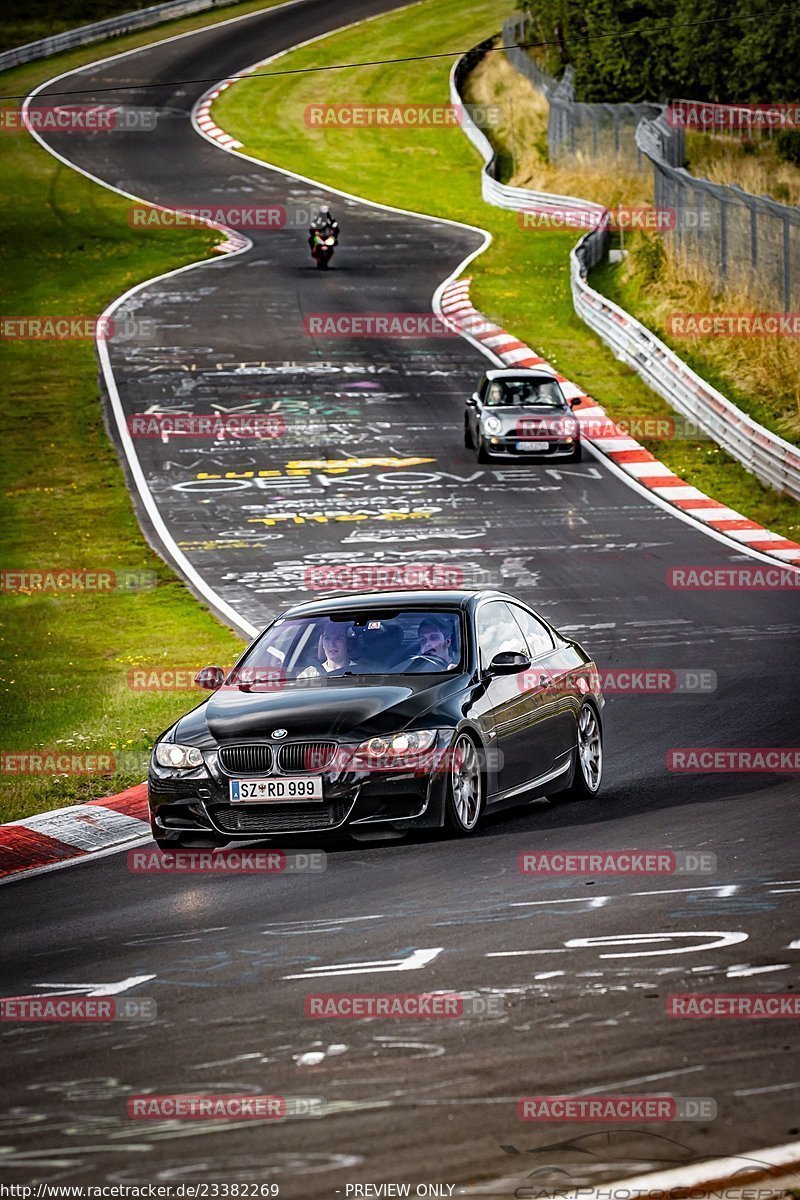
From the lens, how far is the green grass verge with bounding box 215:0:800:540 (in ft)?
99.6

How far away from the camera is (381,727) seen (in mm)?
10719

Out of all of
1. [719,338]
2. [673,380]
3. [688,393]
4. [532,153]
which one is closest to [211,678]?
[688,393]

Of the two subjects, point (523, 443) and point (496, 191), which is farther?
point (496, 191)

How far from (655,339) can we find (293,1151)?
29074 millimetres

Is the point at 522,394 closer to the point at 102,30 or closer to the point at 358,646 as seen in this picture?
the point at 358,646

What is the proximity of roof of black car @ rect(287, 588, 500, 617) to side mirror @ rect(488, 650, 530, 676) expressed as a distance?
63 centimetres

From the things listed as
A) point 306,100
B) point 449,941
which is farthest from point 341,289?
point 449,941

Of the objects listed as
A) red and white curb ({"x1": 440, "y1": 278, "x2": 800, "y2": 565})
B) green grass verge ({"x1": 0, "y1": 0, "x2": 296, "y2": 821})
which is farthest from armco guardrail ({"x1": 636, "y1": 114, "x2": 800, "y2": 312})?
green grass verge ({"x1": 0, "y1": 0, "x2": 296, "y2": 821})

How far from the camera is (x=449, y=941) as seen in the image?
27.9ft

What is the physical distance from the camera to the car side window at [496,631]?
11.9 meters

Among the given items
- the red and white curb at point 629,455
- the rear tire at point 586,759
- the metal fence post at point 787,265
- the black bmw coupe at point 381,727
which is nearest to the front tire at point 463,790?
the black bmw coupe at point 381,727

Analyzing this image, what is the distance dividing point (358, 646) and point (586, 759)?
1.74 m

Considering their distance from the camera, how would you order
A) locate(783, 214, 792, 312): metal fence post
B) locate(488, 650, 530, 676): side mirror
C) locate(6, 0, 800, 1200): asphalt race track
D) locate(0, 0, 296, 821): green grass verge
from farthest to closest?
1. locate(783, 214, 792, 312): metal fence post
2. locate(0, 0, 296, 821): green grass verge
3. locate(488, 650, 530, 676): side mirror
4. locate(6, 0, 800, 1200): asphalt race track

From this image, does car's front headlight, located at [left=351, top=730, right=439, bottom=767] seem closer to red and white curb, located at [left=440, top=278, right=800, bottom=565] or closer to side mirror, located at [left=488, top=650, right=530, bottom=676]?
side mirror, located at [left=488, top=650, right=530, bottom=676]
